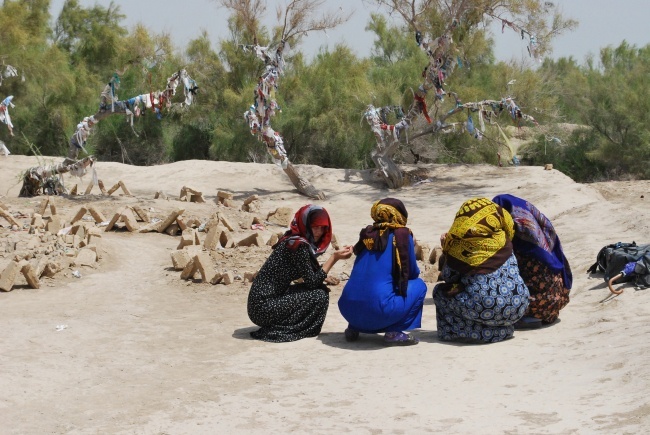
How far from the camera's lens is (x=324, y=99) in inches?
901

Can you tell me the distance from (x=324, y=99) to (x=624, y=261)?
15198mm

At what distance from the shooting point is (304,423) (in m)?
5.50

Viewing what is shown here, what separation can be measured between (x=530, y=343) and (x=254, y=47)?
457 inches

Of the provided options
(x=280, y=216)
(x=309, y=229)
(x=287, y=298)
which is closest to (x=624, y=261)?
(x=309, y=229)

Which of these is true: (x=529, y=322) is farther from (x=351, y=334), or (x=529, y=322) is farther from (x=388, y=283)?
(x=351, y=334)

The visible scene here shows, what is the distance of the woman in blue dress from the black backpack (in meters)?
1.87

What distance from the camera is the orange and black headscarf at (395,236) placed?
23.4ft

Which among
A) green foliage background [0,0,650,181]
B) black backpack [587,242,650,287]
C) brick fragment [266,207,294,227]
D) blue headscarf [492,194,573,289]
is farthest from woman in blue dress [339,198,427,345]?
green foliage background [0,0,650,181]

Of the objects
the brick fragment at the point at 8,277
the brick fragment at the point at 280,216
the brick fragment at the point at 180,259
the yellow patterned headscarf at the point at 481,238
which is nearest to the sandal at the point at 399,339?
the yellow patterned headscarf at the point at 481,238

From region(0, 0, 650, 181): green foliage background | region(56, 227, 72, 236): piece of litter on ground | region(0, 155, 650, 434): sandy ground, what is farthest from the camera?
region(0, 0, 650, 181): green foliage background

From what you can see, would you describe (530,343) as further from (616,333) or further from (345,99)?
(345,99)

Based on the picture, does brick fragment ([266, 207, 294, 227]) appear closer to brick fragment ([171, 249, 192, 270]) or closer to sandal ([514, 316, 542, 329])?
brick fragment ([171, 249, 192, 270])

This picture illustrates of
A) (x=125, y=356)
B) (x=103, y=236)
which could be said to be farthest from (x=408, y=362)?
(x=103, y=236)

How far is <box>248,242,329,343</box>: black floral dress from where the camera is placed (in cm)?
752
